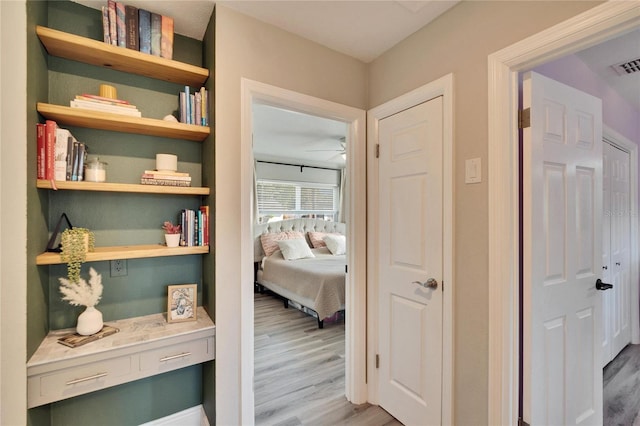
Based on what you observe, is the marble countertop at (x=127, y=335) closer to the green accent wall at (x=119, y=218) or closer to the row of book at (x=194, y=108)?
the green accent wall at (x=119, y=218)

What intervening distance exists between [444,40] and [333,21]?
0.65 meters

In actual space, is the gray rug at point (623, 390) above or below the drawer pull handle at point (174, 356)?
below

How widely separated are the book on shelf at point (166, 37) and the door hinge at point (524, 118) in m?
1.89

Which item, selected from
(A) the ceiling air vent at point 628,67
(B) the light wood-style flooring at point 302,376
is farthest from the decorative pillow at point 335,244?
(A) the ceiling air vent at point 628,67

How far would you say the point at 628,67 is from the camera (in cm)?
216

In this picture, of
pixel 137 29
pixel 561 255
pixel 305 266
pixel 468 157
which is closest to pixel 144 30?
pixel 137 29

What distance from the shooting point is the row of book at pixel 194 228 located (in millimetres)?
1674

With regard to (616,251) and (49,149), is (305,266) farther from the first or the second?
(616,251)

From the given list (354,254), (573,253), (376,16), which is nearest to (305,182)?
(354,254)

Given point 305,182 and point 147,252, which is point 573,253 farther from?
point 305,182

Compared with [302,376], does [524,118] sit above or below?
above

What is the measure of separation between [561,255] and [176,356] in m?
2.10

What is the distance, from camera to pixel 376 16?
1652 mm
